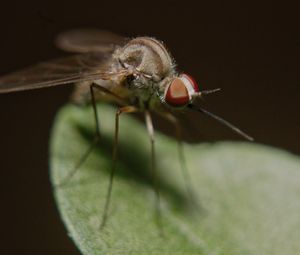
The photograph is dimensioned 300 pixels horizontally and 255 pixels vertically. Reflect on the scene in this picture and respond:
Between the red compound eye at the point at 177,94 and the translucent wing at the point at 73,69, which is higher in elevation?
the translucent wing at the point at 73,69

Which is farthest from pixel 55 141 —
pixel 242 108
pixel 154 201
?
pixel 242 108

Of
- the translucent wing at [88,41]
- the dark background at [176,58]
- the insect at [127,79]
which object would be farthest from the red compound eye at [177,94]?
the dark background at [176,58]

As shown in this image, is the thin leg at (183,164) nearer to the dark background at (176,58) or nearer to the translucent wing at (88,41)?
the translucent wing at (88,41)

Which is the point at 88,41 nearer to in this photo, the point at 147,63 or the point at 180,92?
the point at 147,63

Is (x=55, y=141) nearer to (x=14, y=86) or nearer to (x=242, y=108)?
(x=14, y=86)

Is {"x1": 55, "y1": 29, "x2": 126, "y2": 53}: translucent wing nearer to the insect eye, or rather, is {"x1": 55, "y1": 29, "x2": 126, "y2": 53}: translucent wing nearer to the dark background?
the insect eye

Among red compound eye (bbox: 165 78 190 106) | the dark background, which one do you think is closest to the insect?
red compound eye (bbox: 165 78 190 106)
